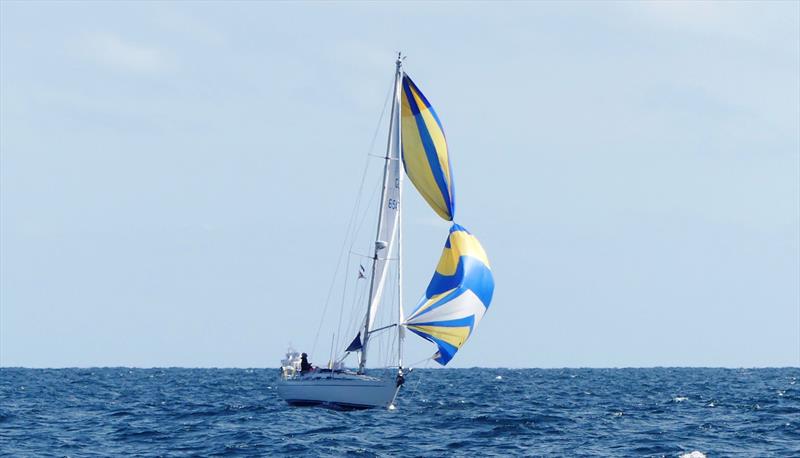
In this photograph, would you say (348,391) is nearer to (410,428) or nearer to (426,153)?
(410,428)

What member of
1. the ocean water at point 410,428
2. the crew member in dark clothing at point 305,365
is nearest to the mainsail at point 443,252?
the crew member in dark clothing at point 305,365

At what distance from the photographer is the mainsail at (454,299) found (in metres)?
38.3

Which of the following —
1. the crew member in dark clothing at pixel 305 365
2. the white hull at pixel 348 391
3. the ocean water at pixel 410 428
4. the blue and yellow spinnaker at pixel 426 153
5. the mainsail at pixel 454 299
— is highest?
the blue and yellow spinnaker at pixel 426 153

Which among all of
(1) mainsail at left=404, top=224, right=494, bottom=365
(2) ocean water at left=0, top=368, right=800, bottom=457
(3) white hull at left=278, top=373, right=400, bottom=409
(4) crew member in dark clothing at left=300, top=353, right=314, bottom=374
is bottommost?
(2) ocean water at left=0, top=368, right=800, bottom=457

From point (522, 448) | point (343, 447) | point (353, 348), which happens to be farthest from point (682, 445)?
point (353, 348)

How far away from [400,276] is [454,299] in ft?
10.0

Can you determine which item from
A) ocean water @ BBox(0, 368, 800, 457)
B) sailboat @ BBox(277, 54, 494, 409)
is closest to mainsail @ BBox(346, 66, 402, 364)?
sailboat @ BBox(277, 54, 494, 409)

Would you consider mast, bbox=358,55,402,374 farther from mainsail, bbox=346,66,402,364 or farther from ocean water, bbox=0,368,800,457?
ocean water, bbox=0,368,800,457

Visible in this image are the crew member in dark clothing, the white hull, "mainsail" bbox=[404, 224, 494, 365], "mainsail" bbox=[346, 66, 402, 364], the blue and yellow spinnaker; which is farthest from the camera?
the crew member in dark clothing

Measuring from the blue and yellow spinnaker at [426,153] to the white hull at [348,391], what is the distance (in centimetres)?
641

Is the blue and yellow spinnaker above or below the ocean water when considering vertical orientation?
above

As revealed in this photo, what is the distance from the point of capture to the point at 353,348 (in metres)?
41.4

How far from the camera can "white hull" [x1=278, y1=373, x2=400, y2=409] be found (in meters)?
38.5

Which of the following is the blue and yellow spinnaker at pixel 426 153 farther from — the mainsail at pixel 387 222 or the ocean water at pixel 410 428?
the ocean water at pixel 410 428
